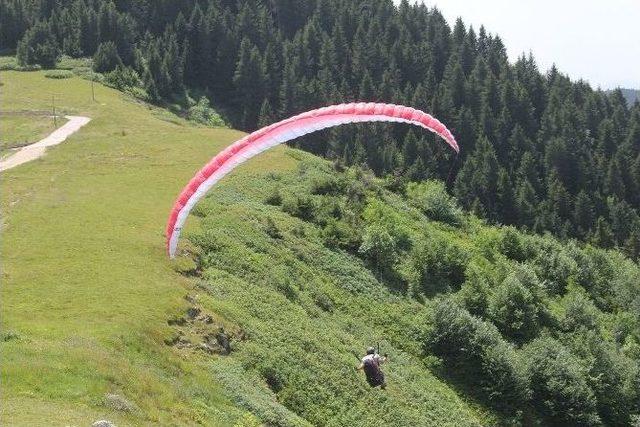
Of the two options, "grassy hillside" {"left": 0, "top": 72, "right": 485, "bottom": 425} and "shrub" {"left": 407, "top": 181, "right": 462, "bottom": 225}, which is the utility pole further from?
"shrub" {"left": 407, "top": 181, "right": 462, "bottom": 225}

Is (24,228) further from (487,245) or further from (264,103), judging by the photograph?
(264,103)

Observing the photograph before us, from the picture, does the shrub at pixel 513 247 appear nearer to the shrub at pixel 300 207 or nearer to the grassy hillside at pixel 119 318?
the shrub at pixel 300 207

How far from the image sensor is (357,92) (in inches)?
4729

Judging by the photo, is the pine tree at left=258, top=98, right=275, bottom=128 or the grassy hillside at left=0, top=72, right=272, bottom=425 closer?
the grassy hillside at left=0, top=72, right=272, bottom=425

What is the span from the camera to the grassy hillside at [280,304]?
21.6 m

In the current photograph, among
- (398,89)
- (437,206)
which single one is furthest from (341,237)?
(398,89)

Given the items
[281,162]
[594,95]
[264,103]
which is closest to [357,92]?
[264,103]

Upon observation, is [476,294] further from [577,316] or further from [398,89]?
[398,89]

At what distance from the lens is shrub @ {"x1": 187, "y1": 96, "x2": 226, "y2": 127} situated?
326ft

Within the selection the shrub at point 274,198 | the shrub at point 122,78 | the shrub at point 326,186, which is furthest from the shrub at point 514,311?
the shrub at point 122,78

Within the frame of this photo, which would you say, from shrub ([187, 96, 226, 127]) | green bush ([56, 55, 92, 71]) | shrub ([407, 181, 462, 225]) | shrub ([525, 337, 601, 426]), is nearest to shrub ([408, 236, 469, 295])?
shrub ([525, 337, 601, 426])

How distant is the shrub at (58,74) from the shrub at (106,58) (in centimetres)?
538

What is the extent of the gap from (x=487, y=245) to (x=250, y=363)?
3163 cm

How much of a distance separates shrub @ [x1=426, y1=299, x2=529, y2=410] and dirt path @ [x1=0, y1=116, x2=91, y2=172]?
30.5 metres
